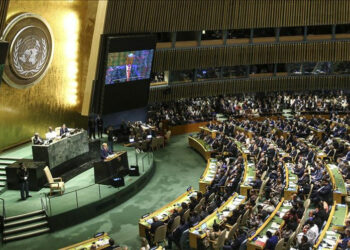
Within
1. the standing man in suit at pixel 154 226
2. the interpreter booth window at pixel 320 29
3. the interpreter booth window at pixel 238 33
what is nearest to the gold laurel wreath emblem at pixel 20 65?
the standing man in suit at pixel 154 226

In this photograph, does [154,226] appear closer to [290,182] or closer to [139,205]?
[139,205]

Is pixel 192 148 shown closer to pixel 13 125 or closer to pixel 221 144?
pixel 221 144

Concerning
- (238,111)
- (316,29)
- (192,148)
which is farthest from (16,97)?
(316,29)

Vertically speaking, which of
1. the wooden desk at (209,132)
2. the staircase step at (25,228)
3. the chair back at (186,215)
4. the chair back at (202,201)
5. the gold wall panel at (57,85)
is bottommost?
the staircase step at (25,228)

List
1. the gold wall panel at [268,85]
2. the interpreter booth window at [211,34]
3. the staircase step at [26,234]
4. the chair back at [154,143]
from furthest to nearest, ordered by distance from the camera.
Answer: the gold wall panel at [268,85] → the interpreter booth window at [211,34] → the chair back at [154,143] → the staircase step at [26,234]

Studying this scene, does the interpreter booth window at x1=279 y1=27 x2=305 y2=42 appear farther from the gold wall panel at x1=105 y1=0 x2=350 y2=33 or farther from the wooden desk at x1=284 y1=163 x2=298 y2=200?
the wooden desk at x1=284 y1=163 x2=298 y2=200

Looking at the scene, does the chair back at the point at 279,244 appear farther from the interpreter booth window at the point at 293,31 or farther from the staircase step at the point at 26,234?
the interpreter booth window at the point at 293,31

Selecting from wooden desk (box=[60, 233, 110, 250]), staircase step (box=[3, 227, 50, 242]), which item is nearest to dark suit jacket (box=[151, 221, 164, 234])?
wooden desk (box=[60, 233, 110, 250])

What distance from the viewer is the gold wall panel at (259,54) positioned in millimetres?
24141

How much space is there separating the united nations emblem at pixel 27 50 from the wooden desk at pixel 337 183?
461 inches

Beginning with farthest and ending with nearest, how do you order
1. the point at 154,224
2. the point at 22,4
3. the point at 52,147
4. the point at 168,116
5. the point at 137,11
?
the point at 168,116
the point at 137,11
the point at 22,4
the point at 52,147
the point at 154,224

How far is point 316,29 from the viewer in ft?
86.9

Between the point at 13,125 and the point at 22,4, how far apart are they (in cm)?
467

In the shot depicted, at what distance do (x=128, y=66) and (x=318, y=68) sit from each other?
1391 centimetres
